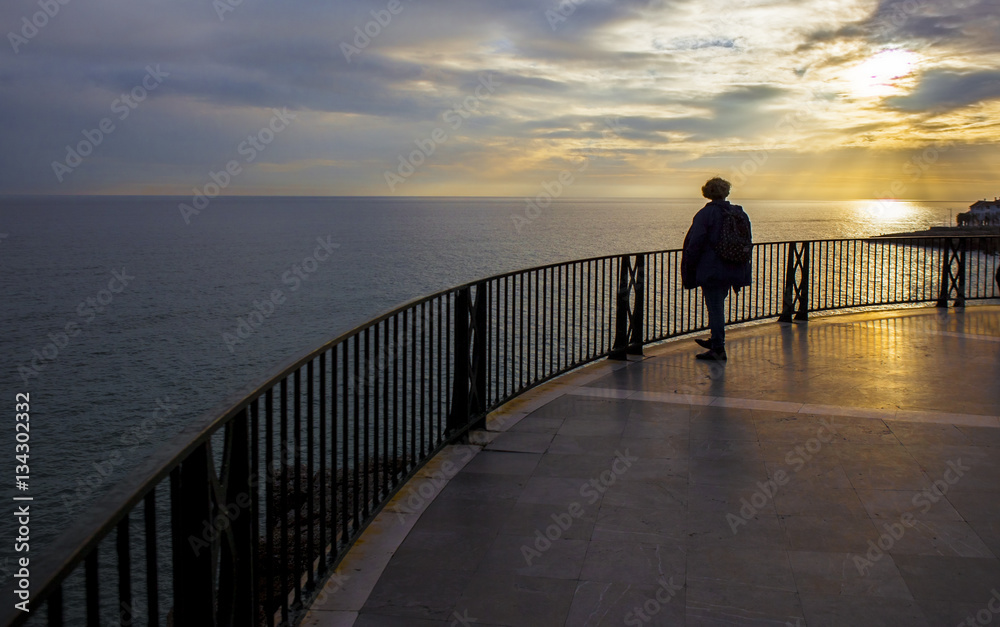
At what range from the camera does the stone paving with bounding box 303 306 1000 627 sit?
11.0 ft

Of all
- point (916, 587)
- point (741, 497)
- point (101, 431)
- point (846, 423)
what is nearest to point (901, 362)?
point (846, 423)

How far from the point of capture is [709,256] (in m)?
8.10

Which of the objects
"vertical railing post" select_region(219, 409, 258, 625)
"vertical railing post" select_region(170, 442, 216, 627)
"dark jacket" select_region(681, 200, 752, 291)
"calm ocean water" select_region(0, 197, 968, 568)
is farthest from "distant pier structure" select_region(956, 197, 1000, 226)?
"vertical railing post" select_region(170, 442, 216, 627)

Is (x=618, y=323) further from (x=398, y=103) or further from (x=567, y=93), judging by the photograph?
(x=398, y=103)

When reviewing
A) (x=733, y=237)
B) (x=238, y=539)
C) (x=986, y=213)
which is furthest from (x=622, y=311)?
(x=986, y=213)

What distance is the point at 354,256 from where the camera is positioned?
244ft

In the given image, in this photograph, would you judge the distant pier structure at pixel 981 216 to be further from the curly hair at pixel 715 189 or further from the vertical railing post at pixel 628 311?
the vertical railing post at pixel 628 311

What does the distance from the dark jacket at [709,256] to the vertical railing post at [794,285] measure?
Result: 289 centimetres

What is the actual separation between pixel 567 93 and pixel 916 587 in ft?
241

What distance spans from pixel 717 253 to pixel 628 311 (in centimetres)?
112

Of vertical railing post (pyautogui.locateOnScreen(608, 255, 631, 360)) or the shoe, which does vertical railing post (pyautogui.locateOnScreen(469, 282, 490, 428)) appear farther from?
the shoe

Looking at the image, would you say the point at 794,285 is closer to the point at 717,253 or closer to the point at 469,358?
the point at 717,253

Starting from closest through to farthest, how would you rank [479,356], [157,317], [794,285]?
1. [479,356]
2. [794,285]
3. [157,317]

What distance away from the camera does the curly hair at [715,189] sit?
8.04m
